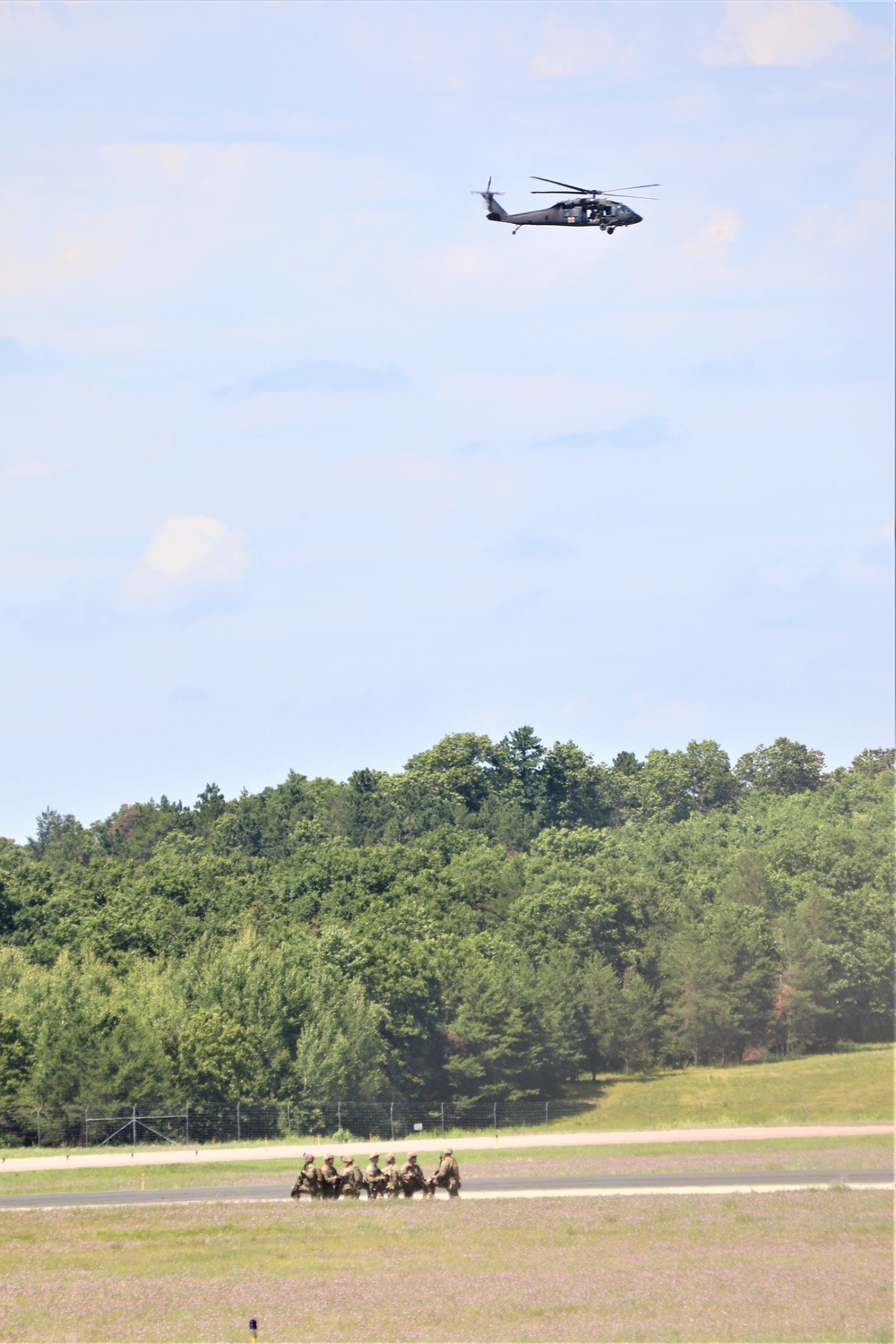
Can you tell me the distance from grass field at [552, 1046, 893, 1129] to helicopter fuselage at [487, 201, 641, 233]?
5528 cm

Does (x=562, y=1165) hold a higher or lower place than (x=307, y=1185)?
lower

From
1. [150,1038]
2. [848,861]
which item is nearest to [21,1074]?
[150,1038]

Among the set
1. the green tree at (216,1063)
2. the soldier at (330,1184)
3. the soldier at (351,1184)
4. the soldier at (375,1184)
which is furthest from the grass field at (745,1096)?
the soldier at (330,1184)

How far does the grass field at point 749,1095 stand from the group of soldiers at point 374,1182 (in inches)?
1920

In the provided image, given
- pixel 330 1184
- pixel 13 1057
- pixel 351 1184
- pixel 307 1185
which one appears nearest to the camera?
pixel 307 1185

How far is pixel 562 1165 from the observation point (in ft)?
210

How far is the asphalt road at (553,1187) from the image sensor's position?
5106 centimetres

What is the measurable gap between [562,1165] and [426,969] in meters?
46.8

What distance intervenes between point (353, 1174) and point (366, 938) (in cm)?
6330

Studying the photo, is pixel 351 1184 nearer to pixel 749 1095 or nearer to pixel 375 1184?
pixel 375 1184

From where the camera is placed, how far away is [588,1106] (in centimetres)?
11169

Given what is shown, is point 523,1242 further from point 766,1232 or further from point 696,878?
point 696,878

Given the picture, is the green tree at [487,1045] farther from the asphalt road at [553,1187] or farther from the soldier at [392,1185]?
the soldier at [392,1185]

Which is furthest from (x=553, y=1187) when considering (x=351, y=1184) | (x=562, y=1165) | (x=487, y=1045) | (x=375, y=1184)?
(x=487, y=1045)
